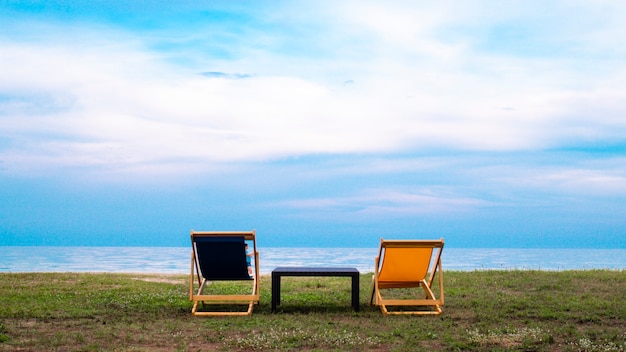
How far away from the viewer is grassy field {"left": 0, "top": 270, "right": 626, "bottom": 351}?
7.20 m

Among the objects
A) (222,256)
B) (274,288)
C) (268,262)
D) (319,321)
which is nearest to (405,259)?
(319,321)

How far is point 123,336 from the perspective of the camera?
7.62 metres

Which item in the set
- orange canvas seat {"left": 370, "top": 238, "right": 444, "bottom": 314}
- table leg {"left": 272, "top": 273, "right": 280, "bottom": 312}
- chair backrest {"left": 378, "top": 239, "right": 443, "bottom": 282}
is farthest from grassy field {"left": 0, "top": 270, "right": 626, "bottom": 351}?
chair backrest {"left": 378, "top": 239, "right": 443, "bottom": 282}

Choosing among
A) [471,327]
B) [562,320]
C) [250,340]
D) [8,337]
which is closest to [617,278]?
[562,320]

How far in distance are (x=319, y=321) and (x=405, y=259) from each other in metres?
1.69

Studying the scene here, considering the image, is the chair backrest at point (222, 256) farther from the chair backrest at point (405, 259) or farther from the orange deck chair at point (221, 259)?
the chair backrest at point (405, 259)

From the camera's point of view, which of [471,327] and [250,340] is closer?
[250,340]

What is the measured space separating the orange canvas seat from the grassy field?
269 millimetres

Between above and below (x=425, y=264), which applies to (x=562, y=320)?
below

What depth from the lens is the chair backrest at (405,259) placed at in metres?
9.31

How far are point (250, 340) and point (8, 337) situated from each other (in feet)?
8.95

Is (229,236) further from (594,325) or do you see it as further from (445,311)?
(594,325)

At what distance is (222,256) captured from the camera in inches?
369

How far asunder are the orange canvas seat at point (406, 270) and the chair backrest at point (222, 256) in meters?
1.92
